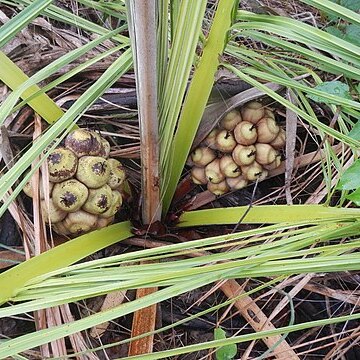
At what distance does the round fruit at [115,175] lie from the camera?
34.0 inches

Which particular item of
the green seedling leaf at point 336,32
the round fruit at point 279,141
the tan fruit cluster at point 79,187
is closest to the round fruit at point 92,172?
the tan fruit cluster at point 79,187

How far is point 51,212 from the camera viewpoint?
0.82m

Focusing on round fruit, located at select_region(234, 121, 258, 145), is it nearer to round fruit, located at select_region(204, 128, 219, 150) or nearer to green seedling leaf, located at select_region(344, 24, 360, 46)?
round fruit, located at select_region(204, 128, 219, 150)

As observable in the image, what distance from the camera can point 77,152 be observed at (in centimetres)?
84

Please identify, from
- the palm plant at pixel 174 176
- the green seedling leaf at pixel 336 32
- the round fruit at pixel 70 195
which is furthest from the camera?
the green seedling leaf at pixel 336 32

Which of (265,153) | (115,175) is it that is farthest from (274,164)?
(115,175)

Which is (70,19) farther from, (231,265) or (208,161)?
(231,265)

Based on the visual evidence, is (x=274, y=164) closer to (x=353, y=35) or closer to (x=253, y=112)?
(x=253, y=112)

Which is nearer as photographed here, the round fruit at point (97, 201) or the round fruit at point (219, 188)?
the round fruit at point (97, 201)

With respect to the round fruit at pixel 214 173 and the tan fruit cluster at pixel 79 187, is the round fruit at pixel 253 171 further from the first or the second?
the tan fruit cluster at pixel 79 187

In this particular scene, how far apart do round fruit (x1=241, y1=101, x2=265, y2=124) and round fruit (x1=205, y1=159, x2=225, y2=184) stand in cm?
9

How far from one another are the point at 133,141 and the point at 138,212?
15 centimetres

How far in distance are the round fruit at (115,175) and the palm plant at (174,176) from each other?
45 mm

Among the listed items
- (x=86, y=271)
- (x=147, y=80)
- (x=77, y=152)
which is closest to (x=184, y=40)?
(x=147, y=80)
